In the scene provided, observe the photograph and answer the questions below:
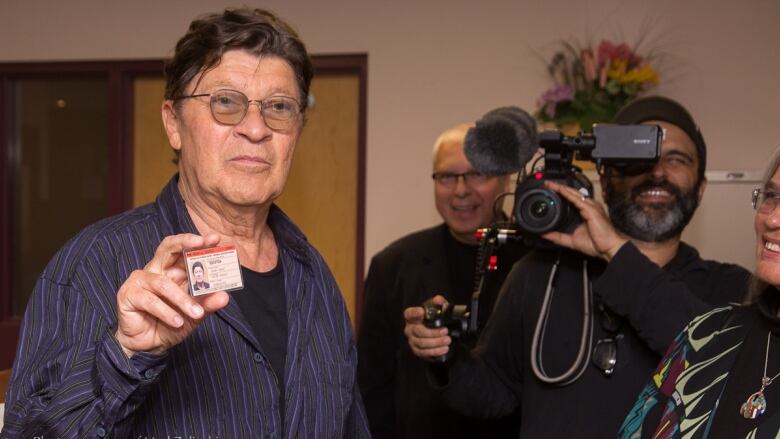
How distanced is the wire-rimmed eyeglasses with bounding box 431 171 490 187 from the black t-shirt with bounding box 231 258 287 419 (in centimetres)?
111

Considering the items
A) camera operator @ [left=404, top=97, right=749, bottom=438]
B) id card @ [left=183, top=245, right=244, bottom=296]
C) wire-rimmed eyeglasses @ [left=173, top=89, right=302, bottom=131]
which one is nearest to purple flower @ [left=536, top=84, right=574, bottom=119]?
camera operator @ [left=404, top=97, right=749, bottom=438]

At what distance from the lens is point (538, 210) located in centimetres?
171

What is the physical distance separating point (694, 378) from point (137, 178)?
138 inches

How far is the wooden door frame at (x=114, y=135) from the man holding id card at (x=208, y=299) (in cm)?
239

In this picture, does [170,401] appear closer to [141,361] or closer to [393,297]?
[141,361]

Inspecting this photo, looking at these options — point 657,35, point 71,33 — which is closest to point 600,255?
point 657,35

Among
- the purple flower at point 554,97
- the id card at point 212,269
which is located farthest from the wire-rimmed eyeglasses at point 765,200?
the purple flower at point 554,97

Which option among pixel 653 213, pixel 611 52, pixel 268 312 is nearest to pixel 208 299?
pixel 268 312

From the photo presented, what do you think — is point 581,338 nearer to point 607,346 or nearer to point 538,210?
point 607,346

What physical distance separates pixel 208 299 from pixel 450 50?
2.95 m

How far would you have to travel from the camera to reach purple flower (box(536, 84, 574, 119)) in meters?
3.37

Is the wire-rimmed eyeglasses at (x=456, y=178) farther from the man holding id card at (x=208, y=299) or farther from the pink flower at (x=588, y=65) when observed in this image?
the pink flower at (x=588, y=65)

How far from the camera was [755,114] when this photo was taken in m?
3.40

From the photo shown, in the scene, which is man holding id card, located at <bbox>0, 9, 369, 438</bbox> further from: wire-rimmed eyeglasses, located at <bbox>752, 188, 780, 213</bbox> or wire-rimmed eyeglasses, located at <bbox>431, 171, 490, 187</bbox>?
wire-rimmed eyeglasses, located at <bbox>431, 171, 490, 187</bbox>
